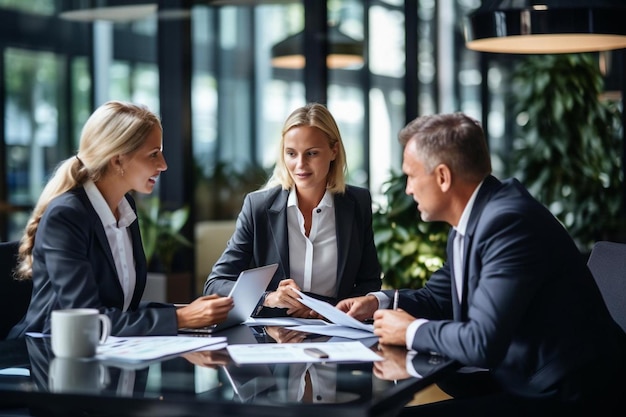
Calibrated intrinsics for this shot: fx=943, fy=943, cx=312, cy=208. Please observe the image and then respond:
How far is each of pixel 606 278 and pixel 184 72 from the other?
152 inches

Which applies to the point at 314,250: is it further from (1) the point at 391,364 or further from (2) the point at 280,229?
(1) the point at 391,364

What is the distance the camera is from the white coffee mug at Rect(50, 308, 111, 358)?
2.10 meters

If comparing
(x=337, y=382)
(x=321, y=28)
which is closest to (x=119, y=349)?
(x=337, y=382)

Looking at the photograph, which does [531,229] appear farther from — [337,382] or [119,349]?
[119,349]

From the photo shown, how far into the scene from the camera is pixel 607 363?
7.50 feet

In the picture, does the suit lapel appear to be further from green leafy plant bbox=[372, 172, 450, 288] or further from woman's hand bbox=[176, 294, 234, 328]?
green leafy plant bbox=[372, 172, 450, 288]

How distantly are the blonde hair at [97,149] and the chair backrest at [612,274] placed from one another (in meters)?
1.41

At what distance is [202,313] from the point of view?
2451mm

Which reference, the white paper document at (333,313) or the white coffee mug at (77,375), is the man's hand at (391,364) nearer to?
the white paper document at (333,313)

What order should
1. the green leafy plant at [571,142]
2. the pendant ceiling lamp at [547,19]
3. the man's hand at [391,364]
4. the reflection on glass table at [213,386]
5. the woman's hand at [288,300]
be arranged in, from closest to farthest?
the reflection on glass table at [213,386] < the man's hand at [391,364] < the woman's hand at [288,300] < the pendant ceiling lamp at [547,19] < the green leafy plant at [571,142]

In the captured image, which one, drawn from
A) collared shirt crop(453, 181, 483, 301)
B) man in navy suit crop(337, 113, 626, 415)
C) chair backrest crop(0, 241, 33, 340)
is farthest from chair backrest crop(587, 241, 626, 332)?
chair backrest crop(0, 241, 33, 340)

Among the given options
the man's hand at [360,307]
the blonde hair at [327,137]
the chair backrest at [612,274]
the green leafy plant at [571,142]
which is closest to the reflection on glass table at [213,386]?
the man's hand at [360,307]

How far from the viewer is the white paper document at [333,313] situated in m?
2.49

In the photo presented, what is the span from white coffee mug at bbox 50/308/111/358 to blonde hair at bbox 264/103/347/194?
128cm
